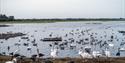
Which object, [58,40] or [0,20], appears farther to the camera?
[0,20]

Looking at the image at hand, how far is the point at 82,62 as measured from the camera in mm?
21688

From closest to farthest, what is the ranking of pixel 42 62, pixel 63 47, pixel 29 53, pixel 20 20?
1. pixel 42 62
2. pixel 29 53
3. pixel 63 47
4. pixel 20 20

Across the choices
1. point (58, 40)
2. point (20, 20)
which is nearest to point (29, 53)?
point (58, 40)

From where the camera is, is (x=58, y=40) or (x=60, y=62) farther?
(x=58, y=40)

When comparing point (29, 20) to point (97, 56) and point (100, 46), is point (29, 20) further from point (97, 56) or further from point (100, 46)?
point (97, 56)

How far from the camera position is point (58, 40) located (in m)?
43.1

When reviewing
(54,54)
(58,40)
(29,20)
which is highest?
(54,54)

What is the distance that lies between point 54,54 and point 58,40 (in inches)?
710

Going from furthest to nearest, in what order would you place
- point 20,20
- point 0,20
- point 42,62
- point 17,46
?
point 20,20 < point 0,20 < point 17,46 < point 42,62

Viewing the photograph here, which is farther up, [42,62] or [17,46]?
[42,62]

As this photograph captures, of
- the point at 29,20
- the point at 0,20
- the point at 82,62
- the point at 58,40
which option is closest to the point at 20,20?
the point at 29,20

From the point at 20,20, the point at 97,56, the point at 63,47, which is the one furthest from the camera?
the point at 20,20

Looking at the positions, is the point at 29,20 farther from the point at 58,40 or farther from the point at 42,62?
the point at 42,62

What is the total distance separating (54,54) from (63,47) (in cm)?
890
